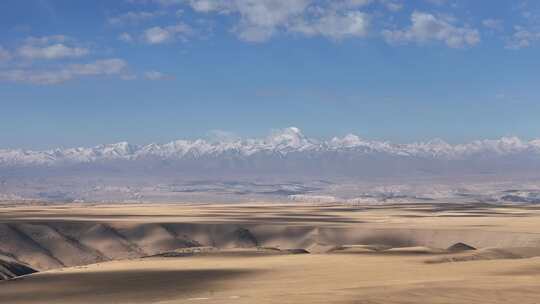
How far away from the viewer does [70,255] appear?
102 meters

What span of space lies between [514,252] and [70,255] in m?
54.1

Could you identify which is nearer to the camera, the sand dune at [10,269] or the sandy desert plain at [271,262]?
the sandy desert plain at [271,262]

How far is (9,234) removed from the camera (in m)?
106

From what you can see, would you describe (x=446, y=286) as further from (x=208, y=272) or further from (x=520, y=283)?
(x=208, y=272)

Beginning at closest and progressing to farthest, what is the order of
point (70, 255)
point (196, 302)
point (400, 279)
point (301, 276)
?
point (196, 302), point (400, 279), point (301, 276), point (70, 255)

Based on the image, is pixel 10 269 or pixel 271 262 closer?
pixel 271 262

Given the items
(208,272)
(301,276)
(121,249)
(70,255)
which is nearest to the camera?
(301,276)

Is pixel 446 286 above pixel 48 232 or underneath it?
underneath

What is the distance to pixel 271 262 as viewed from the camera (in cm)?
6975

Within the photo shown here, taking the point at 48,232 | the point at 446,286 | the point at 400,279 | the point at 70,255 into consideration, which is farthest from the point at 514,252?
the point at 48,232

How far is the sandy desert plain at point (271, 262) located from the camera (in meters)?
43.0

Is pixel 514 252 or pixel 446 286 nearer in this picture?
pixel 446 286

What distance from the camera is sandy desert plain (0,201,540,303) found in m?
43.0

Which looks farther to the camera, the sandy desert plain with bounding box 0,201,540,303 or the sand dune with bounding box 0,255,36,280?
the sand dune with bounding box 0,255,36,280
